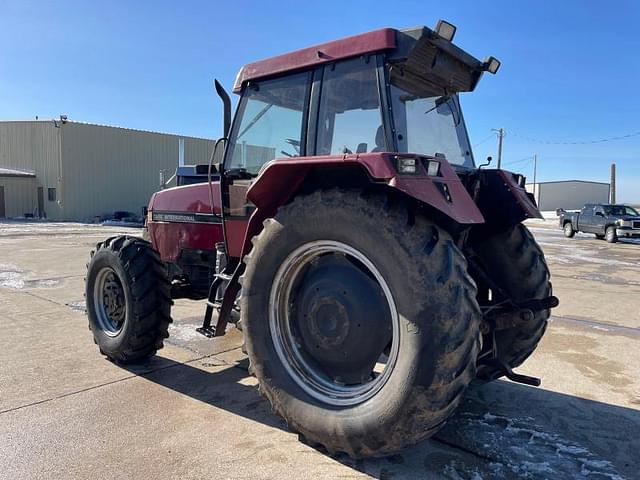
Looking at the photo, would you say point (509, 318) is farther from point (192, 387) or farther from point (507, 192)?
point (192, 387)

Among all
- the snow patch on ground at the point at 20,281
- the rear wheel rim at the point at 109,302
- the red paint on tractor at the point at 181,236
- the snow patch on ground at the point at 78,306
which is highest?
the red paint on tractor at the point at 181,236

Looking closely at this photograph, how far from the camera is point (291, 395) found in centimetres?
301

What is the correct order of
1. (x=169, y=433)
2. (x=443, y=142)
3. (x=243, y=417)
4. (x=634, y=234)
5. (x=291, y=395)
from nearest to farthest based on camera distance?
(x=291, y=395) → (x=169, y=433) → (x=243, y=417) → (x=443, y=142) → (x=634, y=234)

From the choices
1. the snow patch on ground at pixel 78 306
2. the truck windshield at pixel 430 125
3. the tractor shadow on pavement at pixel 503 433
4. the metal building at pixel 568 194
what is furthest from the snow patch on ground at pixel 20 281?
the metal building at pixel 568 194

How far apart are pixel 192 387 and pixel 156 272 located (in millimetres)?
1059

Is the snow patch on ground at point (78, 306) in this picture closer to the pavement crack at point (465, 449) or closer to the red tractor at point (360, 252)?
the red tractor at point (360, 252)

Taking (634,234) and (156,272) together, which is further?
(634,234)

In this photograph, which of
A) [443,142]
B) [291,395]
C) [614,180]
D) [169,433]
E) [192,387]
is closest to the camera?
[291,395]

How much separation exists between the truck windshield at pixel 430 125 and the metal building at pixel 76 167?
29.7m

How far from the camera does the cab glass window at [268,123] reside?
366 cm

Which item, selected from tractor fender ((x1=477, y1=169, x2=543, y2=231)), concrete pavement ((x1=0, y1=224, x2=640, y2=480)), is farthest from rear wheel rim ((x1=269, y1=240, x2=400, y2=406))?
tractor fender ((x1=477, y1=169, x2=543, y2=231))

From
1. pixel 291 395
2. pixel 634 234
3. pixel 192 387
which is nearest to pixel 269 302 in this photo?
pixel 291 395

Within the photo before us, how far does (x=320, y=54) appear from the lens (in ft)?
11.3

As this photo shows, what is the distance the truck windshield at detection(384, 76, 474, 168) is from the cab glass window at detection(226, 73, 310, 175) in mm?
755
